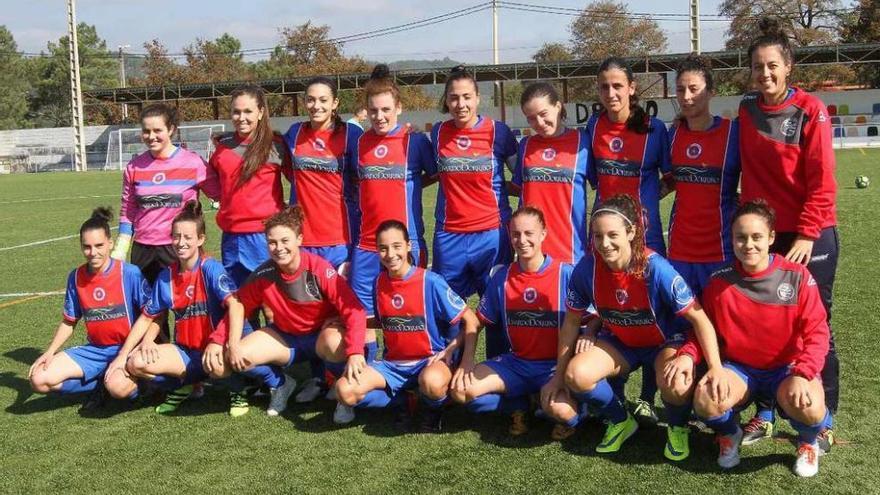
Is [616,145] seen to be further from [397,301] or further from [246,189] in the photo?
[246,189]

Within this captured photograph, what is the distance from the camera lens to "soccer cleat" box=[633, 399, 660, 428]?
12.5 ft

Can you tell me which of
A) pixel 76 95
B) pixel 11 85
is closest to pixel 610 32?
pixel 76 95

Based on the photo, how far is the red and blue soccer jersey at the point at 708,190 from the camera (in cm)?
382

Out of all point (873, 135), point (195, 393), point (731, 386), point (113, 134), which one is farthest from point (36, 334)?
point (113, 134)

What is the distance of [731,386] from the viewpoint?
130 inches

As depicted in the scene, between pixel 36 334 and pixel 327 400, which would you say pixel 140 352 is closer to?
pixel 327 400

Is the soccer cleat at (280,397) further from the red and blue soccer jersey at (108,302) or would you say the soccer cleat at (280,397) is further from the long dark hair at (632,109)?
the long dark hair at (632,109)

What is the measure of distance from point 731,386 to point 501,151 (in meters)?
1.73

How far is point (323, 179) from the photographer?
4586mm

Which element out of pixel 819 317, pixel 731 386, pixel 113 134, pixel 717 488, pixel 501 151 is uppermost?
pixel 113 134

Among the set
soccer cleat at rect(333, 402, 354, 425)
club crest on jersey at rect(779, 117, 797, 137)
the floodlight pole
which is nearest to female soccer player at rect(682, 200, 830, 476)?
club crest on jersey at rect(779, 117, 797, 137)

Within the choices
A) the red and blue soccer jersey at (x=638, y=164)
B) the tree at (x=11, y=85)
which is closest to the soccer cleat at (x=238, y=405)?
the red and blue soccer jersey at (x=638, y=164)

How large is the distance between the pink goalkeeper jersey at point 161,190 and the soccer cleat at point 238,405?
3.48 feet

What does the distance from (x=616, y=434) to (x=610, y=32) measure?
50.4 metres
